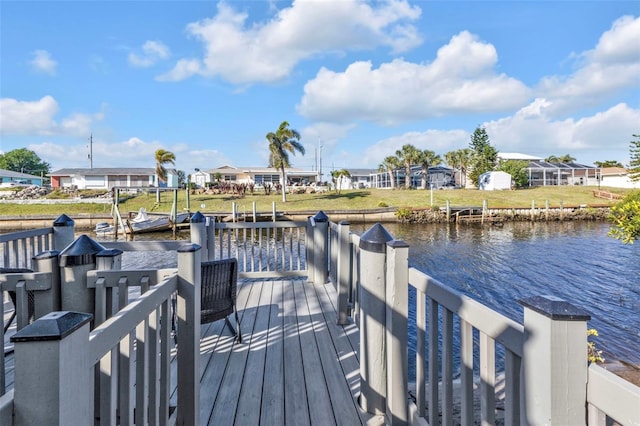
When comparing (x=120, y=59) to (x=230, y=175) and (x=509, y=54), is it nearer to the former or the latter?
(x=509, y=54)

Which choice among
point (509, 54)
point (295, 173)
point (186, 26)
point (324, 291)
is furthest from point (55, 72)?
point (295, 173)

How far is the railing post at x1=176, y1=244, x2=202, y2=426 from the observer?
1702 millimetres

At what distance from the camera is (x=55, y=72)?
15055 mm

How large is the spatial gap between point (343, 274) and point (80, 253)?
97.0 inches

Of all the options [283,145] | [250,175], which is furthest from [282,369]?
[250,175]

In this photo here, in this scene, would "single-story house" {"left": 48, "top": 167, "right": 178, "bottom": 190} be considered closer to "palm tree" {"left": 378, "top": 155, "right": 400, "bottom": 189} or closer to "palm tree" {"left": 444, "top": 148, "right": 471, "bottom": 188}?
"palm tree" {"left": 378, "top": 155, "right": 400, "bottom": 189}

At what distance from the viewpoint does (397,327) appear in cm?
188

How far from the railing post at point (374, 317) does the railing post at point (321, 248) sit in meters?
2.71

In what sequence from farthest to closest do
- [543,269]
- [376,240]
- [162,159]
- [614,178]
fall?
[614,178] → [162,159] → [543,269] → [376,240]

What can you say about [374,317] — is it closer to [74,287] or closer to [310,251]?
[74,287]

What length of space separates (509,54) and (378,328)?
25.3 metres

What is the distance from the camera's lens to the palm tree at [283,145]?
2755cm

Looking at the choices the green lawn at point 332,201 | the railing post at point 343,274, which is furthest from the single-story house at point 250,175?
the railing post at point 343,274

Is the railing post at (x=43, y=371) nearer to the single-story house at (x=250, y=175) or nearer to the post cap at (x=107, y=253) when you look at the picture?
the post cap at (x=107, y=253)
